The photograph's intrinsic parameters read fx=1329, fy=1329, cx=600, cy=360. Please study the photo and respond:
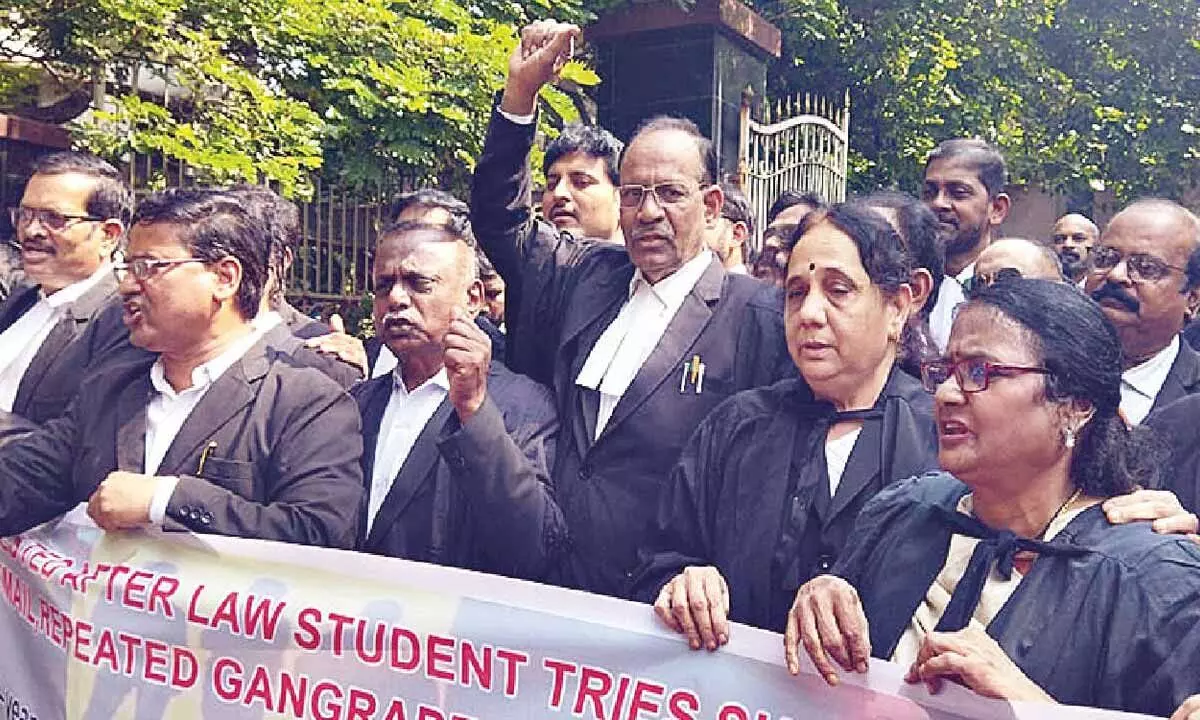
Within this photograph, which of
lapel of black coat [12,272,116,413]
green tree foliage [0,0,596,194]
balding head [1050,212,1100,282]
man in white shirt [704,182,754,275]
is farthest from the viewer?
green tree foliage [0,0,596,194]

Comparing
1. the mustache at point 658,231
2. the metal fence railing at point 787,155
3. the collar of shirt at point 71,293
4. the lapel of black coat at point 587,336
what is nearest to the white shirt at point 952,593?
the lapel of black coat at point 587,336

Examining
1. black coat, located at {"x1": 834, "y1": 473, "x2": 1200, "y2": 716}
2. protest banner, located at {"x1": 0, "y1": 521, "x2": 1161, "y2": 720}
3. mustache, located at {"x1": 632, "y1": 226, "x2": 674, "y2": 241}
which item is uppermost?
mustache, located at {"x1": 632, "y1": 226, "x2": 674, "y2": 241}

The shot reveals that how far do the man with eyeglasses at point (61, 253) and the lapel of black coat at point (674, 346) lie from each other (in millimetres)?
1880

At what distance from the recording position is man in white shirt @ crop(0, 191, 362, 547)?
3.04 m

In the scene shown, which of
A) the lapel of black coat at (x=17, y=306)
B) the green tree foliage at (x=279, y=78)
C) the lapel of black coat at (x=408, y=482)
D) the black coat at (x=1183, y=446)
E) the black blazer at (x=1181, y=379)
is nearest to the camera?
the black coat at (x=1183, y=446)

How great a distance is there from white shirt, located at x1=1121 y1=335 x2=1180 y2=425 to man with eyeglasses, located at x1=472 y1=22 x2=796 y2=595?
43.2 inches

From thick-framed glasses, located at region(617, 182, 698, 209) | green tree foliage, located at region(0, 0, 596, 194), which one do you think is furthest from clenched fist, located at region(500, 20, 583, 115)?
green tree foliage, located at region(0, 0, 596, 194)

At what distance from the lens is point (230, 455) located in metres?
3.12

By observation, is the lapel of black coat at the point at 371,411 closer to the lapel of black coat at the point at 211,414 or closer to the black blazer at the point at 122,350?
the black blazer at the point at 122,350

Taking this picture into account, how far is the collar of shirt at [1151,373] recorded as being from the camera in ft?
12.3

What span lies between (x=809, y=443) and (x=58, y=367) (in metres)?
2.38

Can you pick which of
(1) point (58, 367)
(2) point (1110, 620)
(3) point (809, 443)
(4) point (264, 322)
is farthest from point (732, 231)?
(2) point (1110, 620)

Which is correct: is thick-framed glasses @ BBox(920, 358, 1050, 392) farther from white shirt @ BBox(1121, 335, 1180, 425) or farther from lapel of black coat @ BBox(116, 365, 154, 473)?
lapel of black coat @ BBox(116, 365, 154, 473)

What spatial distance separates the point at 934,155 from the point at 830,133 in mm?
4755
